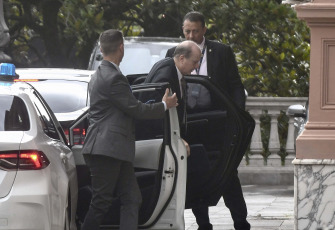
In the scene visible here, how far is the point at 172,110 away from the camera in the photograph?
9438mm

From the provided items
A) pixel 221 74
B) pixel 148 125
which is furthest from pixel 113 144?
pixel 221 74

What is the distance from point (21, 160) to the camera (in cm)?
816

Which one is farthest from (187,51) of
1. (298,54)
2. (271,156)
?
(298,54)

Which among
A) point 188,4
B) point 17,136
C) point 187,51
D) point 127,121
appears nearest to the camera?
point 17,136

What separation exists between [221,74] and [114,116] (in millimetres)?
2129

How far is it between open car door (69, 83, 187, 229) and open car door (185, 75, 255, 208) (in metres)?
0.55

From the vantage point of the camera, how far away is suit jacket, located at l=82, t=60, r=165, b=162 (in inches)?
357

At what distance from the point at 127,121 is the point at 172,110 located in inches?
16.0

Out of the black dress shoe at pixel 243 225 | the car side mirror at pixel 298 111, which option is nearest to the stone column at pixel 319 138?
the black dress shoe at pixel 243 225

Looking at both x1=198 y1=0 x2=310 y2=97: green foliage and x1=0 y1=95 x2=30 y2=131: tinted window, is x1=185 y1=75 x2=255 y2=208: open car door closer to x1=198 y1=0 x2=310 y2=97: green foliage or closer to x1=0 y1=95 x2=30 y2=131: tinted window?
x1=0 y1=95 x2=30 y2=131: tinted window

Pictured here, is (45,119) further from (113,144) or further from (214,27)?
(214,27)

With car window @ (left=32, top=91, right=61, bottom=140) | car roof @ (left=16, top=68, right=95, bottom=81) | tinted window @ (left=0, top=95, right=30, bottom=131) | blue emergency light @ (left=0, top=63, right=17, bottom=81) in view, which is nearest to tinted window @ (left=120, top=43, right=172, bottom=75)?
car roof @ (left=16, top=68, right=95, bottom=81)

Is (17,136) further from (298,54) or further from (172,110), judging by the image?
(298,54)

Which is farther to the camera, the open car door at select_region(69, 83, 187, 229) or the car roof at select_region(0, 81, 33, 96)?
the open car door at select_region(69, 83, 187, 229)
